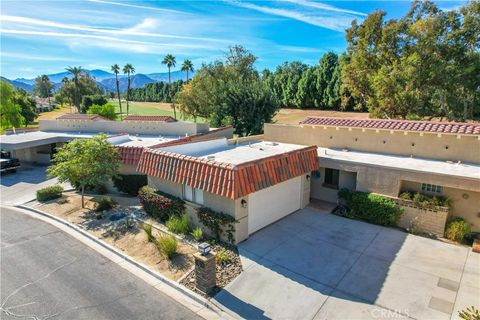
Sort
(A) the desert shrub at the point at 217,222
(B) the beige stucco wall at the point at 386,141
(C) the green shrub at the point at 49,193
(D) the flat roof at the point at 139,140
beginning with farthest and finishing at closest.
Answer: (D) the flat roof at the point at 139,140
(C) the green shrub at the point at 49,193
(B) the beige stucco wall at the point at 386,141
(A) the desert shrub at the point at 217,222

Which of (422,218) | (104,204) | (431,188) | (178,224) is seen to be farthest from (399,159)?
(104,204)

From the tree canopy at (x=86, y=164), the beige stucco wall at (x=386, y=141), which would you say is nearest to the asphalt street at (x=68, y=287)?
the tree canopy at (x=86, y=164)

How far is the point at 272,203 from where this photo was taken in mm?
13672

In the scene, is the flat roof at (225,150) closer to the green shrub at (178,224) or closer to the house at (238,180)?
the house at (238,180)

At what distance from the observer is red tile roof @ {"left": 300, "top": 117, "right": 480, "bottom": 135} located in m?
15.3

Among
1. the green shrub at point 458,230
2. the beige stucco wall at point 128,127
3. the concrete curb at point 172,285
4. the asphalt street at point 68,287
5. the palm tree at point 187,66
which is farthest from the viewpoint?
the palm tree at point 187,66

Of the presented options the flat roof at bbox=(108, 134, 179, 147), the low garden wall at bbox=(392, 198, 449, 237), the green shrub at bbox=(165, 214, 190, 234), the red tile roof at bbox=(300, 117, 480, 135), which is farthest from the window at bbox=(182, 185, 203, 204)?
the red tile roof at bbox=(300, 117, 480, 135)

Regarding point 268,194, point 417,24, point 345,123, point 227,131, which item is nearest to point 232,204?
point 268,194

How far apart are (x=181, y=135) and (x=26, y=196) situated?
11.5m

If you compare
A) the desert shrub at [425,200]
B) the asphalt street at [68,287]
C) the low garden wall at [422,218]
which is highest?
the desert shrub at [425,200]

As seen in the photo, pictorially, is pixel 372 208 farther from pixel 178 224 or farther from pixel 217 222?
pixel 178 224

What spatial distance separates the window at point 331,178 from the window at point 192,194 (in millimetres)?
7681

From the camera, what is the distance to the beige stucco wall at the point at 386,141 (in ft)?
49.0

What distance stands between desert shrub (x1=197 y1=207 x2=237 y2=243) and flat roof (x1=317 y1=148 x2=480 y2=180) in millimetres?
6999
